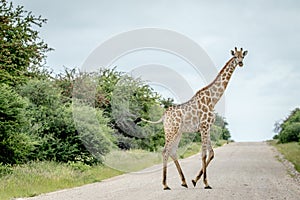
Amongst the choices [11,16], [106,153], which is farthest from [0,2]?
[106,153]

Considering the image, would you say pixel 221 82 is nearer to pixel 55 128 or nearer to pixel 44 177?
pixel 44 177

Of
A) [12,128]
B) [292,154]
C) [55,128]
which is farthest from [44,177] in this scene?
[292,154]

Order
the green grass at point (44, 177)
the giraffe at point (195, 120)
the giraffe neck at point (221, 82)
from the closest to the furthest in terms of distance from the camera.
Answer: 1. the green grass at point (44, 177)
2. the giraffe at point (195, 120)
3. the giraffe neck at point (221, 82)

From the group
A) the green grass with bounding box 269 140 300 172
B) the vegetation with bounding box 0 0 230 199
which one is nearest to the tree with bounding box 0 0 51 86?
the vegetation with bounding box 0 0 230 199

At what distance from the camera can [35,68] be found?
32.8m

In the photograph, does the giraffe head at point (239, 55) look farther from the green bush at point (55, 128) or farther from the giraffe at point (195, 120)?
the green bush at point (55, 128)

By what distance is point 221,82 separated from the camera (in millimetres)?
14398

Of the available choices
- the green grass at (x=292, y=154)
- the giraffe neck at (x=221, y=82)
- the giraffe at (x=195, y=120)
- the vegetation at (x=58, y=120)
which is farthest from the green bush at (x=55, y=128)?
the green grass at (x=292, y=154)

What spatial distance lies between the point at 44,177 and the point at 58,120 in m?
5.62

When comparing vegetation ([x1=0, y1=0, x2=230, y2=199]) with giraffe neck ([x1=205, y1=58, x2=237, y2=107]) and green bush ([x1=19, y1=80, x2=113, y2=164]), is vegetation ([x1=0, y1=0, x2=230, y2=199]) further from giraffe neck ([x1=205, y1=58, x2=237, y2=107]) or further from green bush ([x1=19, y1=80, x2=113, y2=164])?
giraffe neck ([x1=205, y1=58, x2=237, y2=107])

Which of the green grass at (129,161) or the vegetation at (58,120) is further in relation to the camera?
the green grass at (129,161)

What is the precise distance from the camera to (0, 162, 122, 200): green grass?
13168mm

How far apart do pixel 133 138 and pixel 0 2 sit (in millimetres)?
12114

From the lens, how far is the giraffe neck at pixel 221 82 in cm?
1414
